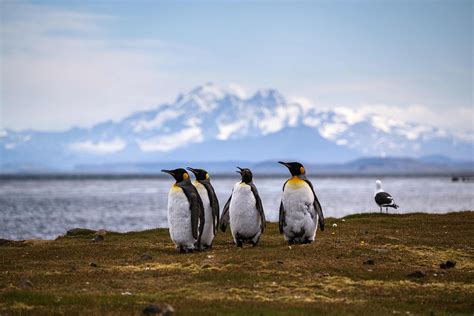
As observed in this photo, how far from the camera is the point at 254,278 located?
1352 centimetres

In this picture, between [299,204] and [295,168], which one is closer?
[299,204]

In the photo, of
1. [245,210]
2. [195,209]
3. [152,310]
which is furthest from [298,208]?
[152,310]

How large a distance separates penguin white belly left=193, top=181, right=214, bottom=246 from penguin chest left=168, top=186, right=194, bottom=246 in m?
0.52

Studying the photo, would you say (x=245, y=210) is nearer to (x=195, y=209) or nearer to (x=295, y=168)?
(x=195, y=209)

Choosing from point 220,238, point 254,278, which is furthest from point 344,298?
point 220,238

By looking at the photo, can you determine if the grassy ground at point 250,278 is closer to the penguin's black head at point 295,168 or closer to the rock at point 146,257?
the rock at point 146,257

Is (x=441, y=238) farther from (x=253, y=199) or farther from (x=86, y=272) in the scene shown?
(x=86, y=272)

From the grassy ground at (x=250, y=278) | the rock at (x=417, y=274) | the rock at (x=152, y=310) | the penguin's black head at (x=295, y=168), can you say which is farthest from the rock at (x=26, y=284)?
the rock at (x=417, y=274)

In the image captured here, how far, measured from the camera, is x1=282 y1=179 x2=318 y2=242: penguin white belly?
17.0 m

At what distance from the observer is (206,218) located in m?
17.1

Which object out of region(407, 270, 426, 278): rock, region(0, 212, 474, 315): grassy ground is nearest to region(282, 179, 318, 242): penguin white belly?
region(0, 212, 474, 315): grassy ground

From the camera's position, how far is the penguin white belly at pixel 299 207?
17000mm

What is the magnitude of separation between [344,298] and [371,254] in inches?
153

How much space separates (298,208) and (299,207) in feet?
0.11
